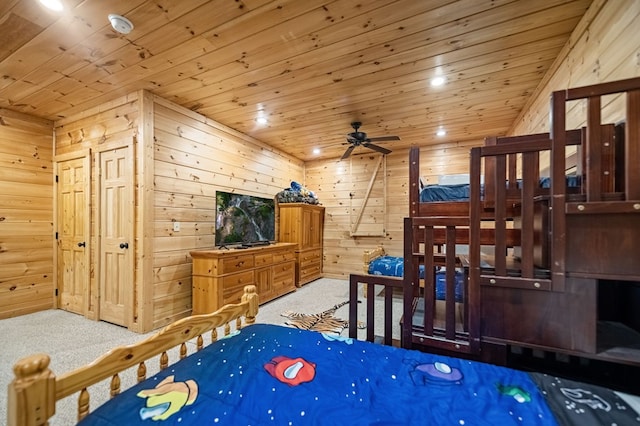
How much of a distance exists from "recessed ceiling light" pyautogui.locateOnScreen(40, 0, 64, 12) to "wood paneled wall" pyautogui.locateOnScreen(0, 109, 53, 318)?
263 centimetres

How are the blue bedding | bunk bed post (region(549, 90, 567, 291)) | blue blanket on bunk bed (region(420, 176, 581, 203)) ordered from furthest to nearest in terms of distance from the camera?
blue blanket on bunk bed (region(420, 176, 581, 203)) < bunk bed post (region(549, 90, 567, 291)) < the blue bedding

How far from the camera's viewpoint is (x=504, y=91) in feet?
9.82

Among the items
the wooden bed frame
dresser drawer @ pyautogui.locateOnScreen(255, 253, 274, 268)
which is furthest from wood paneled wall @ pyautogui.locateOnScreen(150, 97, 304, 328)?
the wooden bed frame

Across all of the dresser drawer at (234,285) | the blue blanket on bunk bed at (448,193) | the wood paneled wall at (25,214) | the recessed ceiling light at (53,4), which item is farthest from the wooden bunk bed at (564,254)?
the wood paneled wall at (25,214)

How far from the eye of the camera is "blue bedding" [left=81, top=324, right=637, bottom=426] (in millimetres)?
900

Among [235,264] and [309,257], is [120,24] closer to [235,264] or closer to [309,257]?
[235,264]

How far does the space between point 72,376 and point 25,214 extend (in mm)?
4078

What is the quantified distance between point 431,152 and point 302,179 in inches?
110

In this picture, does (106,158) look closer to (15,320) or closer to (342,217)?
(15,320)

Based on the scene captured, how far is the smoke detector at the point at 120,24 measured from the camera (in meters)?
1.86

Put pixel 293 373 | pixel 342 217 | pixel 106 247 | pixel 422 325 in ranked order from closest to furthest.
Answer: pixel 293 373 < pixel 422 325 < pixel 106 247 < pixel 342 217

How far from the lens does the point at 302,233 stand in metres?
5.06

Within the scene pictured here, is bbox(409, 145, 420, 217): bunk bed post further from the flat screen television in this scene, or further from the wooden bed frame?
the flat screen television

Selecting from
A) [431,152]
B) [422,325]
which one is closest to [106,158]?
[422,325]
